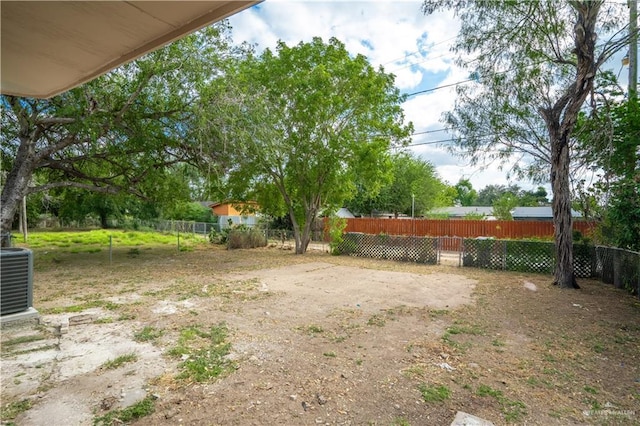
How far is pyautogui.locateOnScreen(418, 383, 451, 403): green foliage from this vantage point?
8.70ft

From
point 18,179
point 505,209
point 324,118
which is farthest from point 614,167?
point 505,209

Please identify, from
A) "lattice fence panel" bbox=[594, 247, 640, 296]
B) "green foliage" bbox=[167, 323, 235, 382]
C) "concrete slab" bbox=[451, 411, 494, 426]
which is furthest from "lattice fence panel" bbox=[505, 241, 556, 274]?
"green foliage" bbox=[167, 323, 235, 382]

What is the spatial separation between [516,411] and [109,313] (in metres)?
5.34

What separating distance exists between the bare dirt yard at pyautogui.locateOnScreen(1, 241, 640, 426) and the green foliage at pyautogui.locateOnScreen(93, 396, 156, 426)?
1cm

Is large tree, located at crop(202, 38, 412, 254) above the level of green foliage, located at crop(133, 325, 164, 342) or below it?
above

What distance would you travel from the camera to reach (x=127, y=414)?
7.67 ft

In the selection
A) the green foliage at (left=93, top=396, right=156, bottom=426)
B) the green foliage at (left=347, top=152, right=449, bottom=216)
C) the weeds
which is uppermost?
the green foliage at (left=347, top=152, right=449, bottom=216)

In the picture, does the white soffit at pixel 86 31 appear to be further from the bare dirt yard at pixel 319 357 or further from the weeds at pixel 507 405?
the weeds at pixel 507 405

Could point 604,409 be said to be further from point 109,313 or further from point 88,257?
point 88,257

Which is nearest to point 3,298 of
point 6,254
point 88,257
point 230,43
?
point 6,254

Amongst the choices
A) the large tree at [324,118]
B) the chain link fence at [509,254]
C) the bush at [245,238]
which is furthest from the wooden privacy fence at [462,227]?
the bush at [245,238]

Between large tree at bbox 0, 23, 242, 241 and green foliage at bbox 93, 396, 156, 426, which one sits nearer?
green foliage at bbox 93, 396, 156, 426

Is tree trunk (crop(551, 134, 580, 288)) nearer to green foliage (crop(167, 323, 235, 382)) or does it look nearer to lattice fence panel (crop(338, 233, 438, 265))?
lattice fence panel (crop(338, 233, 438, 265))

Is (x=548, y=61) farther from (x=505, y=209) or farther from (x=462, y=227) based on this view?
(x=505, y=209)
